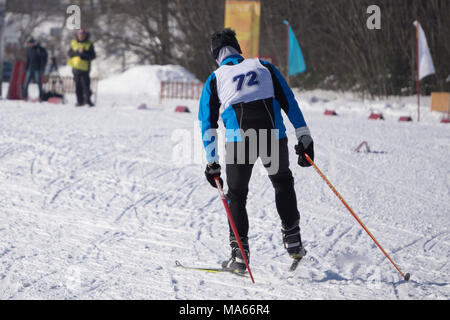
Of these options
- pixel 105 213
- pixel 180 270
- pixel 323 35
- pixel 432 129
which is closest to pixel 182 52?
pixel 323 35

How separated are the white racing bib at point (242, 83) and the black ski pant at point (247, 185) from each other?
0.29 meters

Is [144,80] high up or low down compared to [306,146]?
up

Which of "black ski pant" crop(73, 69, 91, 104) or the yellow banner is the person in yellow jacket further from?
the yellow banner

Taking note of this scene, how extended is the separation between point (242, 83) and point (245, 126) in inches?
10.6

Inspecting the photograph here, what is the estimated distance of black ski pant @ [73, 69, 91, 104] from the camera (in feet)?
40.4

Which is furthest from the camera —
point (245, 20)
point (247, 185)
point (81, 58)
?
point (245, 20)

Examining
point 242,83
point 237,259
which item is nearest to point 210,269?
point 237,259

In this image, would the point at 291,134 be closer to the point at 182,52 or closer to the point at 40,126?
the point at 40,126

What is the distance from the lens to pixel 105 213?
5344mm

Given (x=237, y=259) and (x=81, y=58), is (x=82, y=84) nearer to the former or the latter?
(x=81, y=58)

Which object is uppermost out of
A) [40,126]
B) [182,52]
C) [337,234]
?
[182,52]

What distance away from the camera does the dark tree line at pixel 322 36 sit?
16.7 metres

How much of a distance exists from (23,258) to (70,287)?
718mm

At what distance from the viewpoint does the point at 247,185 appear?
3.76 meters
